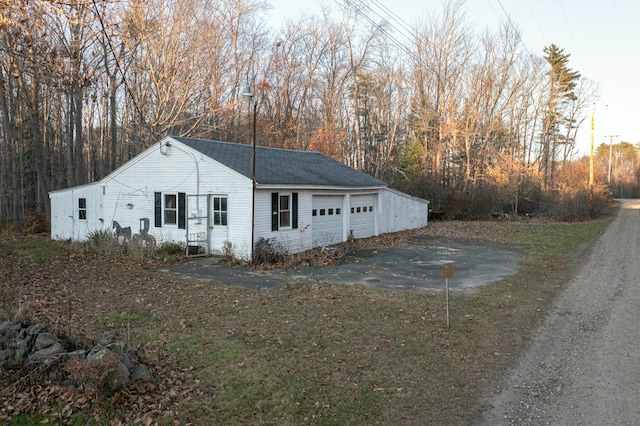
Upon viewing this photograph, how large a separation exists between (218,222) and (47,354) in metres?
10.1

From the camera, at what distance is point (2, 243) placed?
57.5ft

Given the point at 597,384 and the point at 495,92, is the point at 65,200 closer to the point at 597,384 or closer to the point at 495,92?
the point at 597,384

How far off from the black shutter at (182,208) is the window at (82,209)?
5372 millimetres

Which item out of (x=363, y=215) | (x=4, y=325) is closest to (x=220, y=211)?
(x=363, y=215)

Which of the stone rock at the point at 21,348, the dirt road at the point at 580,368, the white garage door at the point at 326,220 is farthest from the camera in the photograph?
the white garage door at the point at 326,220

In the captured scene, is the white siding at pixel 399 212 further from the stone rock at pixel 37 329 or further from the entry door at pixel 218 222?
the stone rock at pixel 37 329

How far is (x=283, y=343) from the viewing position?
6.66 metres

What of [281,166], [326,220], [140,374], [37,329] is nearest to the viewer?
[140,374]

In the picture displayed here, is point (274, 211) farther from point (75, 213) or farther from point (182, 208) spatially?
point (75, 213)

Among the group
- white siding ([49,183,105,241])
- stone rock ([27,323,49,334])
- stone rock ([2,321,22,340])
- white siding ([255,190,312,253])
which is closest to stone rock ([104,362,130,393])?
stone rock ([27,323,49,334])

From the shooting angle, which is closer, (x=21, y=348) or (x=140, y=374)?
(x=140, y=374)

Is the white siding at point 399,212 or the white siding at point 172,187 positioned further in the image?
the white siding at point 399,212

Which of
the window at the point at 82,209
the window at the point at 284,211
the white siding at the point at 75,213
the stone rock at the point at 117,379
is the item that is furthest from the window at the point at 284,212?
the stone rock at the point at 117,379

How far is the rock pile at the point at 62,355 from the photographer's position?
476cm
